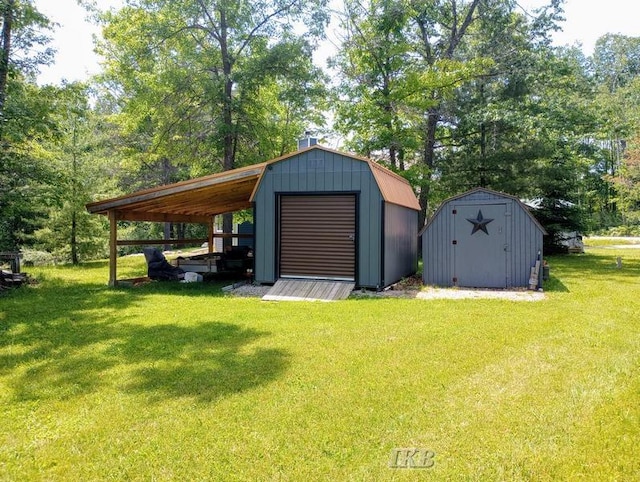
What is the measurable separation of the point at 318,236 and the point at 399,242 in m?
2.02

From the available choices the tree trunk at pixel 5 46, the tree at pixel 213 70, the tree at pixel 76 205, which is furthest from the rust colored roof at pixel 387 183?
the tree at pixel 76 205

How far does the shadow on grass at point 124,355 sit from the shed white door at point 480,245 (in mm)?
5534

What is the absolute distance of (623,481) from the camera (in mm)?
2279

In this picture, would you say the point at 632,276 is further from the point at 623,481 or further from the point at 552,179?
the point at 623,481

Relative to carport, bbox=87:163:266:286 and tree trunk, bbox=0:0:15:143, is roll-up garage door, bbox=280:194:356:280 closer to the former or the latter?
carport, bbox=87:163:266:286

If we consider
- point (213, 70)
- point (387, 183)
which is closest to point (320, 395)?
point (387, 183)

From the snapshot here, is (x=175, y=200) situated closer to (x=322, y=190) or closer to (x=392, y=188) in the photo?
(x=322, y=190)

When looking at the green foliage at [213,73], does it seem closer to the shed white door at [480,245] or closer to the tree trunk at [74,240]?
the tree trunk at [74,240]

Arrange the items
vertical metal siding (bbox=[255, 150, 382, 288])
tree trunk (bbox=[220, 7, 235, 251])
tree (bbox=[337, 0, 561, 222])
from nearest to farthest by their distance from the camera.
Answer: vertical metal siding (bbox=[255, 150, 382, 288]) < tree trunk (bbox=[220, 7, 235, 251]) < tree (bbox=[337, 0, 561, 222])

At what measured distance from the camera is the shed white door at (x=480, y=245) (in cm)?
921

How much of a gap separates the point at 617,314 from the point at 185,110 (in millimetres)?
13255

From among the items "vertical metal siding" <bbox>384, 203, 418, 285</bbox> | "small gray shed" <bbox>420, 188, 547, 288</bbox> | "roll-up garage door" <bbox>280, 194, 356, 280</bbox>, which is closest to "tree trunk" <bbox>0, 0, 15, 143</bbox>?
"roll-up garage door" <bbox>280, 194, 356, 280</bbox>

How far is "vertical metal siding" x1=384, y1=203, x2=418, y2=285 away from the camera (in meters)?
9.02

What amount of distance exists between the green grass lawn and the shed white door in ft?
8.89
